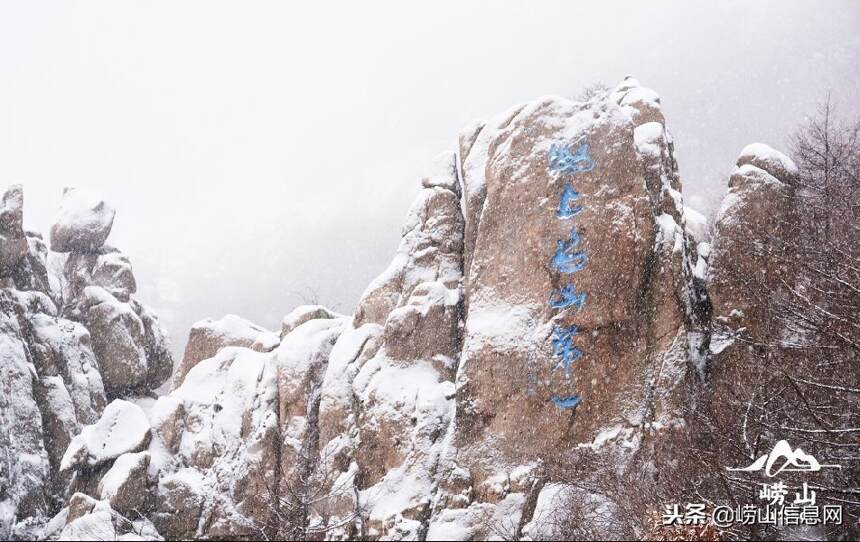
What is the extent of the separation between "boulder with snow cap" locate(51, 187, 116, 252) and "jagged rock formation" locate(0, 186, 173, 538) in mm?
39

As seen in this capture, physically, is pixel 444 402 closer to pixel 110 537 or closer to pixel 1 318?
pixel 110 537

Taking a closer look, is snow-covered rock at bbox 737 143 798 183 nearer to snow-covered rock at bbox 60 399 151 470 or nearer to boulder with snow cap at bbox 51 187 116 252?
snow-covered rock at bbox 60 399 151 470

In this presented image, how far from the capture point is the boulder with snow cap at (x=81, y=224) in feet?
72.4

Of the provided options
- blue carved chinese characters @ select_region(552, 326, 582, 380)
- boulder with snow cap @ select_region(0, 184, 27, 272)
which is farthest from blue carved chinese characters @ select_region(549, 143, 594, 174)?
boulder with snow cap @ select_region(0, 184, 27, 272)

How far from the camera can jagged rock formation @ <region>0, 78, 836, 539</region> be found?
34.5 feet

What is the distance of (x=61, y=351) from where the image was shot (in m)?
18.3

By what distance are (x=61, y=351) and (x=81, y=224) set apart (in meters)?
6.12

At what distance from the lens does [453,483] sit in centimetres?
1072

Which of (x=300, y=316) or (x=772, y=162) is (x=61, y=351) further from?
(x=772, y=162)

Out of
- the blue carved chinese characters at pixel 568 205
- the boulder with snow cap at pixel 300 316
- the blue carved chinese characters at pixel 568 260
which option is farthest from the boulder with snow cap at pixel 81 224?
the blue carved chinese characters at pixel 568 205

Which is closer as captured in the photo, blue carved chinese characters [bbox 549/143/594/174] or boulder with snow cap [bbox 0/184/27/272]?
blue carved chinese characters [bbox 549/143/594/174]

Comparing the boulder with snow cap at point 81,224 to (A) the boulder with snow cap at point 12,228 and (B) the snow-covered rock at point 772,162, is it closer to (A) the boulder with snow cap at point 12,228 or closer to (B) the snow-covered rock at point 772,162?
(A) the boulder with snow cap at point 12,228

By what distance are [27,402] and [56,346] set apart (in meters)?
2.51

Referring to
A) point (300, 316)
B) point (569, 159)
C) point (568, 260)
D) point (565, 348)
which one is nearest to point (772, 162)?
point (569, 159)
